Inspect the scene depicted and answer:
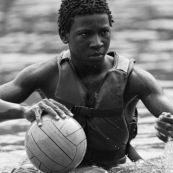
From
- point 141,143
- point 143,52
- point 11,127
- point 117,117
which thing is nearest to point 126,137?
point 117,117

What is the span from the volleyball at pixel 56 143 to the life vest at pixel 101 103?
849mm

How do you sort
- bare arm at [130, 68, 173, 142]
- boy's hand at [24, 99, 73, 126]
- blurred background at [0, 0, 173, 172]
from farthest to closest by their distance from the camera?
blurred background at [0, 0, 173, 172]
bare arm at [130, 68, 173, 142]
boy's hand at [24, 99, 73, 126]

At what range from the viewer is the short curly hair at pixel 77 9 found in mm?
8125

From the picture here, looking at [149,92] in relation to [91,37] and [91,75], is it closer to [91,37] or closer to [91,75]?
[91,75]

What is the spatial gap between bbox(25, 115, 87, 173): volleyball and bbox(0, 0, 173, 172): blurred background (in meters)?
2.96

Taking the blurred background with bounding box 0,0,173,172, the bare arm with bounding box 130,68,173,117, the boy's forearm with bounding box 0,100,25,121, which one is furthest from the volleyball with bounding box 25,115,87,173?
the blurred background with bounding box 0,0,173,172

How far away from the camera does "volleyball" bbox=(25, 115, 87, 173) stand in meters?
7.45

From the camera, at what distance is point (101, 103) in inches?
328

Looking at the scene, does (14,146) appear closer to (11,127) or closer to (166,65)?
(11,127)

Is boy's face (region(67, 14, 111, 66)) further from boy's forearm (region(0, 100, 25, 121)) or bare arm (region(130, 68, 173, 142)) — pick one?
boy's forearm (region(0, 100, 25, 121))

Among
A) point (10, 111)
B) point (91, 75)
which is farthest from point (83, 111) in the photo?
point (10, 111)

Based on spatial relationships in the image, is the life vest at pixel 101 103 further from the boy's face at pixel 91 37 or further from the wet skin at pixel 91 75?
the boy's face at pixel 91 37

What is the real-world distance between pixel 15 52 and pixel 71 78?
26.5 feet

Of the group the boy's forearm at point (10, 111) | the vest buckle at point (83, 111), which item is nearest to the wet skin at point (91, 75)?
the vest buckle at point (83, 111)
